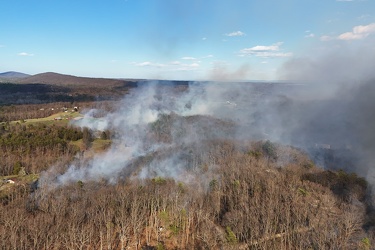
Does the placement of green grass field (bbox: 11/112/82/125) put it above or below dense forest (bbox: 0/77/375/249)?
above

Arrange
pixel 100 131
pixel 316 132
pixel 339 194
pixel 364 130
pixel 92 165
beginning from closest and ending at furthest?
pixel 339 194 < pixel 92 165 < pixel 364 130 < pixel 316 132 < pixel 100 131

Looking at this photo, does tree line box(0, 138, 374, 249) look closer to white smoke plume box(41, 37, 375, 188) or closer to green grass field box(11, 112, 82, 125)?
white smoke plume box(41, 37, 375, 188)

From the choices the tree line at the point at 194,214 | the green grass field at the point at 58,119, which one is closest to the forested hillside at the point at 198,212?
the tree line at the point at 194,214

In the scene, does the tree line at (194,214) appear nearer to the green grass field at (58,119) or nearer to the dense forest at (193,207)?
the dense forest at (193,207)

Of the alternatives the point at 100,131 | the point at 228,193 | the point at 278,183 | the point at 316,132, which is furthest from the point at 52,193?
the point at 316,132

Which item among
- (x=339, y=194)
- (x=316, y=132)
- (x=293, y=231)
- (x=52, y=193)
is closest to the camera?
(x=293, y=231)

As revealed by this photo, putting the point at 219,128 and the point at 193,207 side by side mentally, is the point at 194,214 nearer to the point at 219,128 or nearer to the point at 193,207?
the point at 193,207

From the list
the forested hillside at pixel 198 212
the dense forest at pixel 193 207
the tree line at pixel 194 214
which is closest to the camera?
the tree line at pixel 194 214

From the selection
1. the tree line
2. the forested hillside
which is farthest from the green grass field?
the tree line

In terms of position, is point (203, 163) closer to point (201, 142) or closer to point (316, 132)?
point (201, 142)
